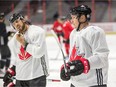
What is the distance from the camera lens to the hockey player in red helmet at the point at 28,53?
2543 mm

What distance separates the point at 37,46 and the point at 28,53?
15 cm

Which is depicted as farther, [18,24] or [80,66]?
[18,24]

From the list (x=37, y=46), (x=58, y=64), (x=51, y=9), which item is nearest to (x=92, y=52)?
(x=37, y=46)

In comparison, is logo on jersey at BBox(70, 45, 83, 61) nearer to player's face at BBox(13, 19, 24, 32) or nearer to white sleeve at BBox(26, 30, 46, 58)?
white sleeve at BBox(26, 30, 46, 58)

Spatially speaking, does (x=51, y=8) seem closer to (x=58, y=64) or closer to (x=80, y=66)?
(x=58, y=64)

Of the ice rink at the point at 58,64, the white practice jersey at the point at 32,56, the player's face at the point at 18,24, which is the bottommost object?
the ice rink at the point at 58,64

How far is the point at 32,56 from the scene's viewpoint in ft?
8.71

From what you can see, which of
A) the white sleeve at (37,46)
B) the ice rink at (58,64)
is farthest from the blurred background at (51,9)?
the white sleeve at (37,46)

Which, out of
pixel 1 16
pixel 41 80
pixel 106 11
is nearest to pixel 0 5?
pixel 106 11

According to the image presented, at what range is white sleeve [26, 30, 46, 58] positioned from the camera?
252cm

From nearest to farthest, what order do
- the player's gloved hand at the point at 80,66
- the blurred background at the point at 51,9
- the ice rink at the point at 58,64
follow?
the player's gloved hand at the point at 80,66
the ice rink at the point at 58,64
the blurred background at the point at 51,9

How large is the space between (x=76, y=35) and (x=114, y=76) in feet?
9.26

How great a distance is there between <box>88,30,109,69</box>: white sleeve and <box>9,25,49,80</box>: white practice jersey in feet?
1.91

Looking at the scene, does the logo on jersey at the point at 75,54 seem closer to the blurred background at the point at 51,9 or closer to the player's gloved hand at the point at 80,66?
the player's gloved hand at the point at 80,66
